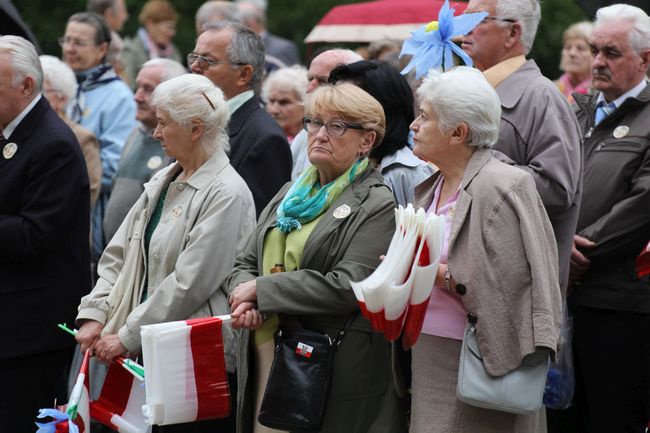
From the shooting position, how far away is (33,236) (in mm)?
5742

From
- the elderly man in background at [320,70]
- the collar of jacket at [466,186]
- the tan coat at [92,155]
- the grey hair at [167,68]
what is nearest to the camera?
the collar of jacket at [466,186]

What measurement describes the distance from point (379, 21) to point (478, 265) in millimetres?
5473

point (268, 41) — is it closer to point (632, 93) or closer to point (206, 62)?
point (206, 62)

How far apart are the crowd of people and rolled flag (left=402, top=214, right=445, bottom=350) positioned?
0.70 feet

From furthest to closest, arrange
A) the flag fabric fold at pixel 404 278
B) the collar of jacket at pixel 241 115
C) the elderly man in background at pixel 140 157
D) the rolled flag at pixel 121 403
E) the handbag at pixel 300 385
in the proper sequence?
the elderly man in background at pixel 140 157, the collar of jacket at pixel 241 115, the rolled flag at pixel 121 403, the handbag at pixel 300 385, the flag fabric fold at pixel 404 278

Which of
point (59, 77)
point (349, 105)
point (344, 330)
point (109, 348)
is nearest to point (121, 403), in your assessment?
point (109, 348)

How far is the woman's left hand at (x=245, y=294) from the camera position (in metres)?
4.84

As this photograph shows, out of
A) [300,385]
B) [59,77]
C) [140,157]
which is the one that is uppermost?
[300,385]

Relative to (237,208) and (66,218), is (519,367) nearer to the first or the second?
(237,208)

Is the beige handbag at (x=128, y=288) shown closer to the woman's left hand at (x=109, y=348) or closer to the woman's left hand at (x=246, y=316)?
the woman's left hand at (x=109, y=348)

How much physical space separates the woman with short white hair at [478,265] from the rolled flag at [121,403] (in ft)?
4.65

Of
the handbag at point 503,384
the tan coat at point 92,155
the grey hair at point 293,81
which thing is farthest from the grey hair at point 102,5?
the handbag at point 503,384

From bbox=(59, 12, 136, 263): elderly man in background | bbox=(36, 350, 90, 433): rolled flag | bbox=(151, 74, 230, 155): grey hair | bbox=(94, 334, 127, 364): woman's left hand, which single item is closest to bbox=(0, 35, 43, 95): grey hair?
bbox=(151, 74, 230, 155): grey hair

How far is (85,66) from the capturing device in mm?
9109
